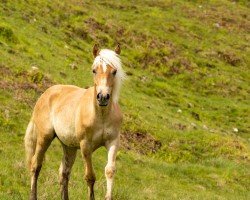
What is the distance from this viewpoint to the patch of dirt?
899 inches

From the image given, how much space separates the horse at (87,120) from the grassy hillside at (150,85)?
1164 mm

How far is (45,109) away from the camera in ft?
41.0

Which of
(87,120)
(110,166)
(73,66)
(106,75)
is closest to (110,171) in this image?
(110,166)

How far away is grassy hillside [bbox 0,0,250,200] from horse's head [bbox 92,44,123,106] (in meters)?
3.16

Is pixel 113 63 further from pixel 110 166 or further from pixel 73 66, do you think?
pixel 73 66

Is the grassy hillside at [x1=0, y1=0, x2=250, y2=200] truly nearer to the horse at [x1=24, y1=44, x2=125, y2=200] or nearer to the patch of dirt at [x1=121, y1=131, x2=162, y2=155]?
the patch of dirt at [x1=121, y1=131, x2=162, y2=155]

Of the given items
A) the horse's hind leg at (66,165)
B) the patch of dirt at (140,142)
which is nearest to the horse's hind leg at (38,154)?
the horse's hind leg at (66,165)

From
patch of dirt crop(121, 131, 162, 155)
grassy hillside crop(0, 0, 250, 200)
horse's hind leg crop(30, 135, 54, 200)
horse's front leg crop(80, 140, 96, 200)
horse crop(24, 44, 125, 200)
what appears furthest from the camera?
patch of dirt crop(121, 131, 162, 155)

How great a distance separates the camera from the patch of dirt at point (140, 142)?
22844 mm

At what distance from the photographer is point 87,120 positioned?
404 inches

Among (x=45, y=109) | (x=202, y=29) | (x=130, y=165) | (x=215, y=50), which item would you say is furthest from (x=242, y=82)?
(x=45, y=109)

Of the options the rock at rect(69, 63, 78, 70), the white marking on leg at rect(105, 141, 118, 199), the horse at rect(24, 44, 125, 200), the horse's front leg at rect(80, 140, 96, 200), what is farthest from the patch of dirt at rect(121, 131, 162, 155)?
the white marking on leg at rect(105, 141, 118, 199)

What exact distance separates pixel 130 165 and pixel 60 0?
29498mm

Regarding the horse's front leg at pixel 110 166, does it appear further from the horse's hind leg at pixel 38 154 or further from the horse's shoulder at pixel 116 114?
the horse's hind leg at pixel 38 154
